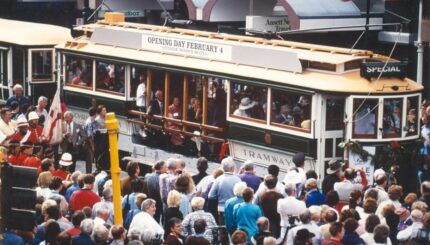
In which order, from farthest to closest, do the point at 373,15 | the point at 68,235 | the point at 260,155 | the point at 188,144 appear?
the point at 373,15 < the point at 188,144 < the point at 260,155 < the point at 68,235

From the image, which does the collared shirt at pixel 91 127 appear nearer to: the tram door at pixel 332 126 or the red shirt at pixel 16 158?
the red shirt at pixel 16 158

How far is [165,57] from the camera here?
23.0 meters

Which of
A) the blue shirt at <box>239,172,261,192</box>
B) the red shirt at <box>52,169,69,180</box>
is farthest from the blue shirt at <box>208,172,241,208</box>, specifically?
the red shirt at <box>52,169,69,180</box>

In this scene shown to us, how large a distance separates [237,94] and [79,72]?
17.6ft

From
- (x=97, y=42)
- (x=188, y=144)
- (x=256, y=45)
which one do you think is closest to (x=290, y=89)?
(x=256, y=45)

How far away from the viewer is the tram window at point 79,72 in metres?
25.0

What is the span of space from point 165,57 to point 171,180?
604 centimetres

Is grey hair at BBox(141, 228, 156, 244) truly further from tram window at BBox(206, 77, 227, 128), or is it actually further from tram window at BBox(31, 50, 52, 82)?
tram window at BBox(31, 50, 52, 82)

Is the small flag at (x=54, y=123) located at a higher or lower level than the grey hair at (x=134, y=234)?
lower

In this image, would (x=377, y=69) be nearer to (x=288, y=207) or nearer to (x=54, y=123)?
(x=288, y=207)

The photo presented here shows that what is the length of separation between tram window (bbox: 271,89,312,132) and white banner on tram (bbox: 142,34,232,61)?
70.1 inches

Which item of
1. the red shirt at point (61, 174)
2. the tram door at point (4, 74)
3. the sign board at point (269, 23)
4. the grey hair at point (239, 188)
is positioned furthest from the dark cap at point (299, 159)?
the sign board at point (269, 23)

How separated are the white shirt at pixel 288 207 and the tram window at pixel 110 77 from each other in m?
9.04

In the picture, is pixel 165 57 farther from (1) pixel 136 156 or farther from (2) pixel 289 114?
(2) pixel 289 114
